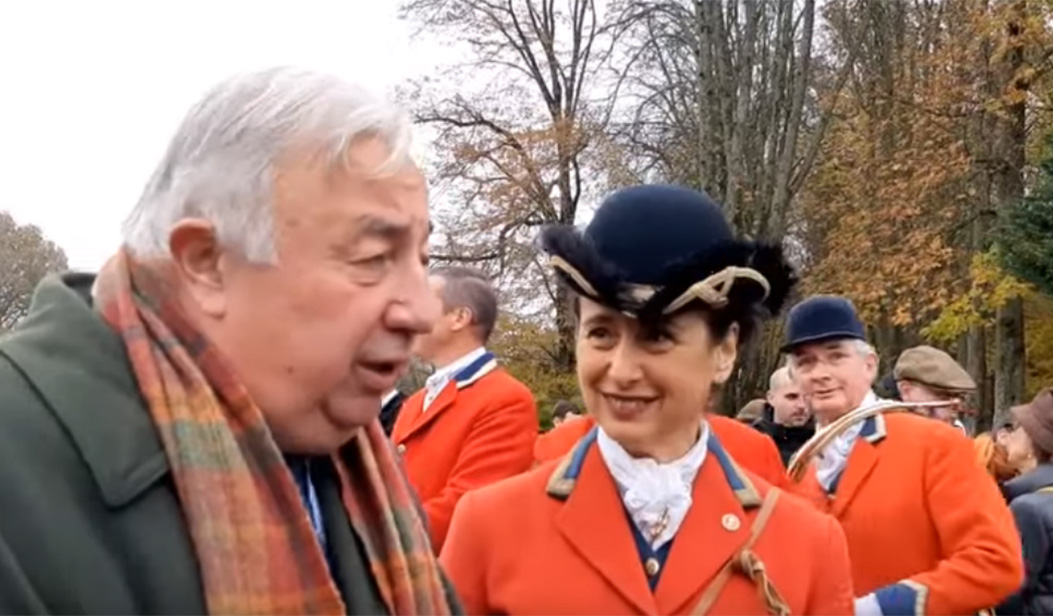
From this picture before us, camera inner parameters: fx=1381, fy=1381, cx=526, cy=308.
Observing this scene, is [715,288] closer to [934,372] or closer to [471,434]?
[471,434]

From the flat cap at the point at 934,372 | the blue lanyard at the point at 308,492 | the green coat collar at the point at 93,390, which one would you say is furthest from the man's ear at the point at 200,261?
the flat cap at the point at 934,372

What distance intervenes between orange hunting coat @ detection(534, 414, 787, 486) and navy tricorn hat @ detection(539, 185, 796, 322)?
6.49 feet

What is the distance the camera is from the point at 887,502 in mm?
4125

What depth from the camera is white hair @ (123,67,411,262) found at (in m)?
1.63

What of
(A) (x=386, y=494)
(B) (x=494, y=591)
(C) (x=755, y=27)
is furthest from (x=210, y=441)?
(C) (x=755, y=27)

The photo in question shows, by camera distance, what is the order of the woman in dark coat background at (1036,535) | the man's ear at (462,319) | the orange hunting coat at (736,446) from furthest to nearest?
the woman in dark coat background at (1036,535), the man's ear at (462,319), the orange hunting coat at (736,446)

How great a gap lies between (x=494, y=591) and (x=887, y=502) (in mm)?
2046

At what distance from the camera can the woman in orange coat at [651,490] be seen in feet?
7.98

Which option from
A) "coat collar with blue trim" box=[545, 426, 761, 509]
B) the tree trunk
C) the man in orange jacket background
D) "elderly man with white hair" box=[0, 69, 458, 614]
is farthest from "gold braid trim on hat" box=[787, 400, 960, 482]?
the tree trunk

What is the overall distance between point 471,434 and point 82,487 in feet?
10.6

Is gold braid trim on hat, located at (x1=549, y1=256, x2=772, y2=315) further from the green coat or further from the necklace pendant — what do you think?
the green coat

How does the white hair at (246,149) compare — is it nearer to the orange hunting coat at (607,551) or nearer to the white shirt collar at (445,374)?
the orange hunting coat at (607,551)

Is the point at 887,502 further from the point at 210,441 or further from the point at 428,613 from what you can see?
the point at 210,441

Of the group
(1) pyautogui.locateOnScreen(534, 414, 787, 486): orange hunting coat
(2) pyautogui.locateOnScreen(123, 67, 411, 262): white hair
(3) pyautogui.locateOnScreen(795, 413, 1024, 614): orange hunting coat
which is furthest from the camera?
(1) pyautogui.locateOnScreen(534, 414, 787, 486): orange hunting coat
